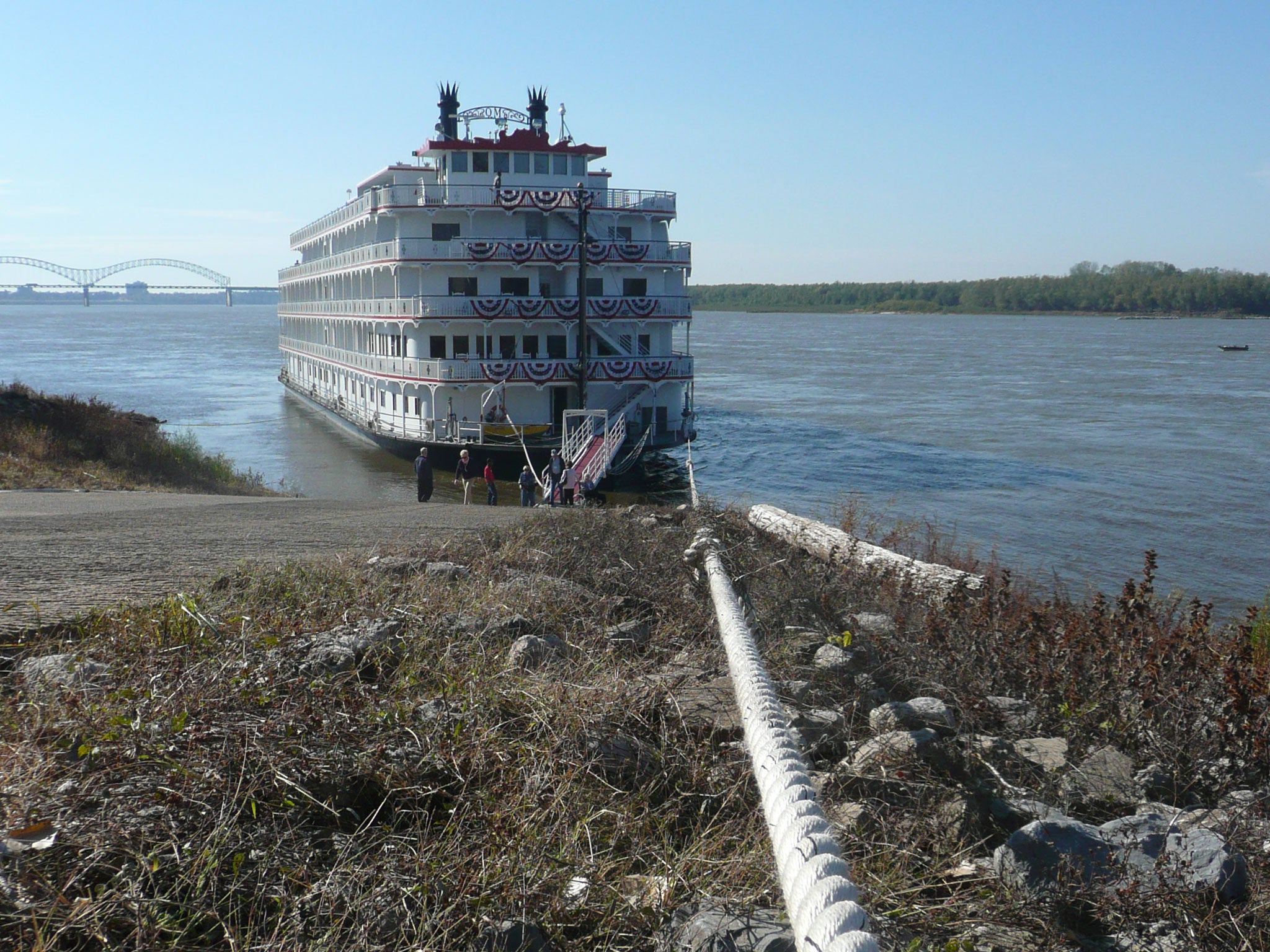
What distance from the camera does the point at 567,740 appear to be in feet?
12.9

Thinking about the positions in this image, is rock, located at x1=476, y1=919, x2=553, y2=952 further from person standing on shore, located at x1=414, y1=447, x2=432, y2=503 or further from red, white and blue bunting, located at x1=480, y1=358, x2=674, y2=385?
red, white and blue bunting, located at x1=480, y1=358, x2=674, y2=385

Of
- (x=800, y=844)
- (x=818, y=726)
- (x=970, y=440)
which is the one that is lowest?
(x=970, y=440)

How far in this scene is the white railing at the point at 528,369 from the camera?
26.5 m

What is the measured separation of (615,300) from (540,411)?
3638 mm

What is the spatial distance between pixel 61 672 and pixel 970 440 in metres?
33.9

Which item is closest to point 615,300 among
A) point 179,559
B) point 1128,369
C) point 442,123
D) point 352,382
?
point 442,123

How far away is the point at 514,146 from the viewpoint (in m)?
28.3

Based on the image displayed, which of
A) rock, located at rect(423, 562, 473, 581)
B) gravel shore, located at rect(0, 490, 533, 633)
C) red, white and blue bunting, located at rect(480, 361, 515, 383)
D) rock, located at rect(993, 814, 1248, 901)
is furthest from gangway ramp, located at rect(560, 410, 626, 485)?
rock, located at rect(993, 814, 1248, 901)

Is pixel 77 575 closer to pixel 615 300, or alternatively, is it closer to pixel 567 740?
pixel 567 740

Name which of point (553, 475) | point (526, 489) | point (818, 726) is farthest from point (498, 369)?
point (818, 726)

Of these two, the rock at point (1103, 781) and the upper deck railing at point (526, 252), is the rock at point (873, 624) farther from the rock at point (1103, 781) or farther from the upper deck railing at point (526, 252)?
the upper deck railing at point (526, 252)

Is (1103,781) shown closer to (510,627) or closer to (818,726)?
(818,726)

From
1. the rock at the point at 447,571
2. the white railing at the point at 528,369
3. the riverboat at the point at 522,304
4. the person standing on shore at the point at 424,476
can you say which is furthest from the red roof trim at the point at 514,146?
the rock at the point at 447,571

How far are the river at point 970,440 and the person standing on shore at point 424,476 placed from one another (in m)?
5.06
